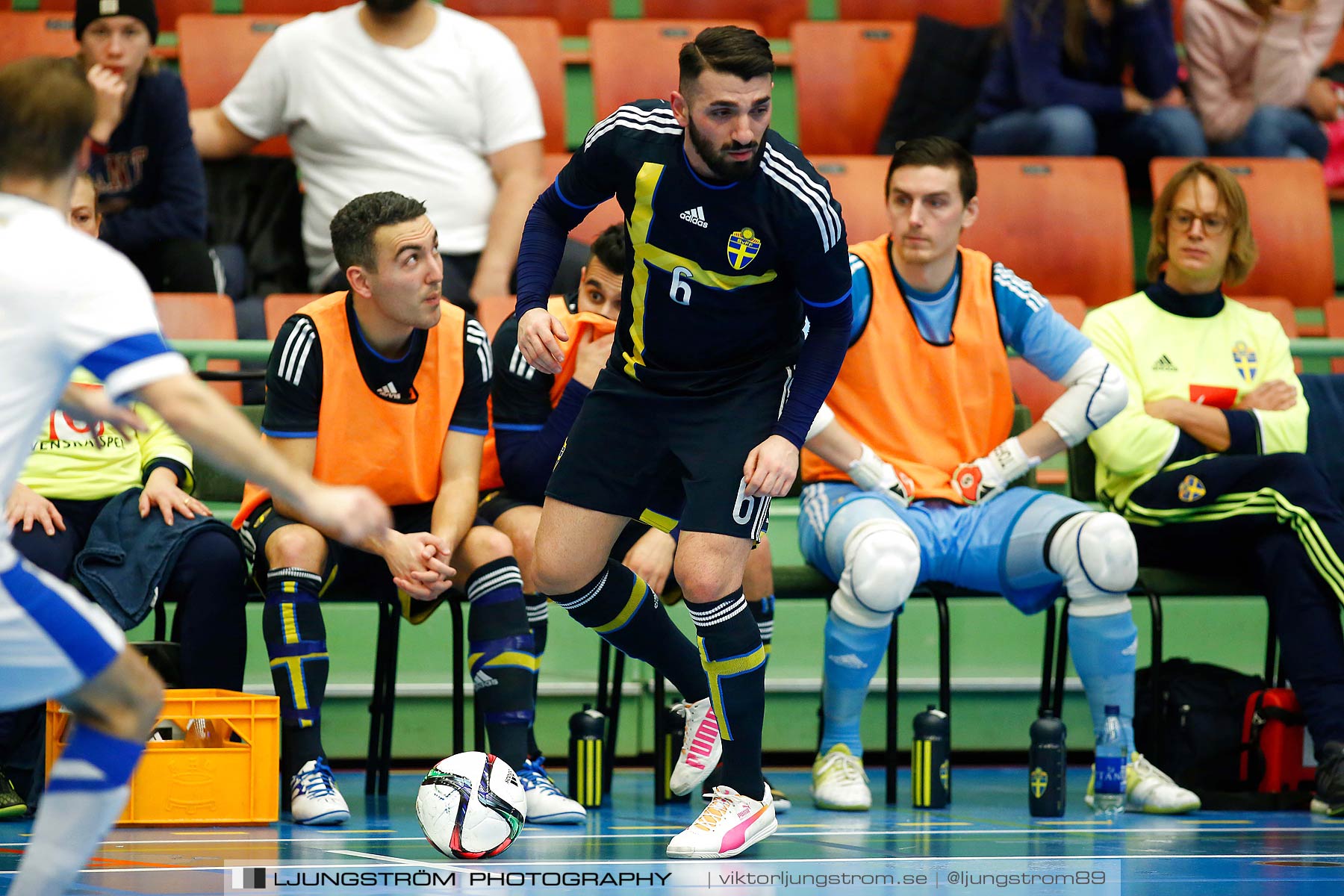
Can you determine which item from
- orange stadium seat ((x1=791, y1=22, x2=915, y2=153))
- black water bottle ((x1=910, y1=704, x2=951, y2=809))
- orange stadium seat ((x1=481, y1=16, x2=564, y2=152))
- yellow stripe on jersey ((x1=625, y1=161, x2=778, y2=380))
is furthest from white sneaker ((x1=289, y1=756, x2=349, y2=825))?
orange stadium seat ((x1=791, y1=22, x2=915, y2=153))

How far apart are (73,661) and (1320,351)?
→ 4.59 m

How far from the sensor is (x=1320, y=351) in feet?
18.5

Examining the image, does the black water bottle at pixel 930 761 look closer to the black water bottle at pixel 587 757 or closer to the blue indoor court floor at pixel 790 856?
the blue indoor court floor at pixel 790 856

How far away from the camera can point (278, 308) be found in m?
5.82

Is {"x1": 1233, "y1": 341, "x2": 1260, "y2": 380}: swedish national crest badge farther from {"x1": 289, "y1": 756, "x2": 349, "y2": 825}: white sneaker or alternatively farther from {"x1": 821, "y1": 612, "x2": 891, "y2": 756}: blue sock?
{"x1": 289, "y1": 756, "x2": 349, "y2": 825}: white sneaker

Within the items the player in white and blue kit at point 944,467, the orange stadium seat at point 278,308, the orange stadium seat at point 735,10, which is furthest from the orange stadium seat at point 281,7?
the player in white and blue kit at point 944,467

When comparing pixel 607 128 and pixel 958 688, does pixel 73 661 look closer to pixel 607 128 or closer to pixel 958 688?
pixel 607 128

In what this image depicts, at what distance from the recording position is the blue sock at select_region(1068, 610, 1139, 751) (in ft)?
14.9

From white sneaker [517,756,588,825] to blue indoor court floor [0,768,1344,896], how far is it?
0.04 meters

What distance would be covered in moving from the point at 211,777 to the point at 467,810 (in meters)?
1.02

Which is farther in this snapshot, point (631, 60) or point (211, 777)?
point (631, 60)

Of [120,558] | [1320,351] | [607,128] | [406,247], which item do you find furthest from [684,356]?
[1320,351]

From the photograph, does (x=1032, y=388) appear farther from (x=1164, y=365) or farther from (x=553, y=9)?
(x=553, y=9)

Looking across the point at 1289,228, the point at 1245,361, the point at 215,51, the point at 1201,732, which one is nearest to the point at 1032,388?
the point at 1245,361
